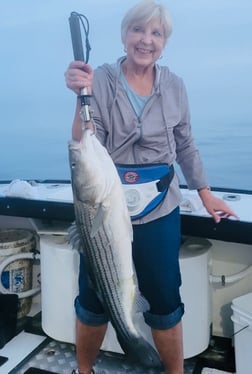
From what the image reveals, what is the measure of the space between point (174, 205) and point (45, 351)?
1105 mm

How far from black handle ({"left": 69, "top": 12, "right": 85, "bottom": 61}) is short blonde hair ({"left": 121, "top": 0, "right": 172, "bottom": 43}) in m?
0.26

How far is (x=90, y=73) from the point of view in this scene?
128 cm

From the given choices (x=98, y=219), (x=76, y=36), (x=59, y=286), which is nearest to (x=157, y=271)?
(x=98, y=219)

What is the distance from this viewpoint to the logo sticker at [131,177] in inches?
63.7

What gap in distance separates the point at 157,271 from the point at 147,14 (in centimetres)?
89

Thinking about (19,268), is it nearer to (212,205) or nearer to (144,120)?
(212,205)

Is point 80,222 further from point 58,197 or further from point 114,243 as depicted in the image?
point 58,197

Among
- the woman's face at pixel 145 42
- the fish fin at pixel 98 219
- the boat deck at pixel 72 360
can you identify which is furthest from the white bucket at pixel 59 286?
the woman's face at pixel 145 42

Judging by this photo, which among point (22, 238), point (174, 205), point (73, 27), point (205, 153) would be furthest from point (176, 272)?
point (205, 153)

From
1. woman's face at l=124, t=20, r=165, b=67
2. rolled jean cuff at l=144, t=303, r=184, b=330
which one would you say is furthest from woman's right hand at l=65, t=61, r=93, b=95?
rolled jean cuff at l=144, t=303, r=184, b=330

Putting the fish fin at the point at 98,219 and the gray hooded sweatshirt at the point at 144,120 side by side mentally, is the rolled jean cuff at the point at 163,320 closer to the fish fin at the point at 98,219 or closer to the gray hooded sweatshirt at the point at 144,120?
the gray hooded sweatshirt at the point at 144,120

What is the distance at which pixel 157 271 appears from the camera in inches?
65.9

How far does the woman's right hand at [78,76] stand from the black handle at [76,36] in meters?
0.05

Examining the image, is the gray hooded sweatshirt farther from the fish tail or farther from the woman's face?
the fish tail
